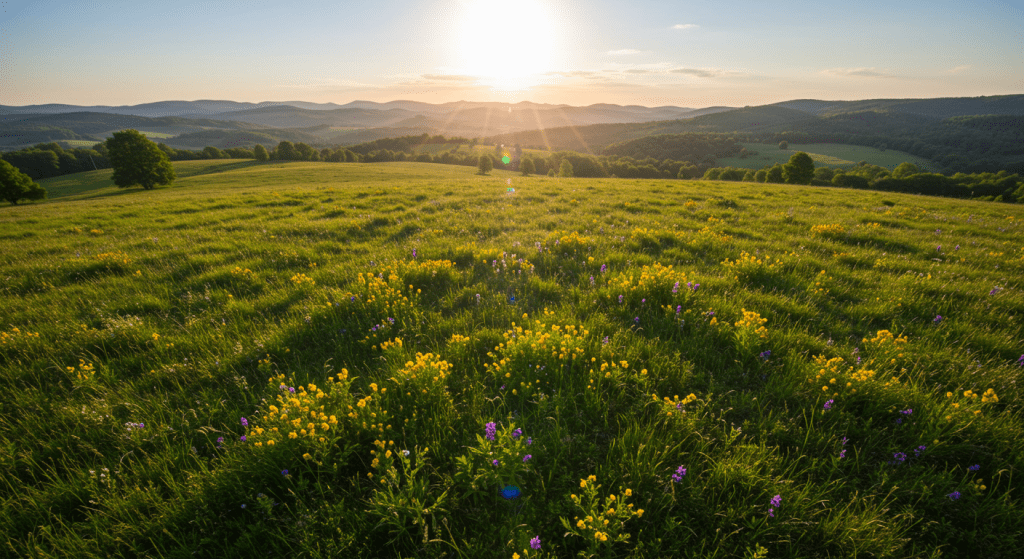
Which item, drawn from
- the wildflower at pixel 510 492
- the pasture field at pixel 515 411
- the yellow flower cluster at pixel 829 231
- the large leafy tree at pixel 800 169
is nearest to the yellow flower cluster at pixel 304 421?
the pasture field at pixel 515 411

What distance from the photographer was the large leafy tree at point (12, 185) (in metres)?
45.5

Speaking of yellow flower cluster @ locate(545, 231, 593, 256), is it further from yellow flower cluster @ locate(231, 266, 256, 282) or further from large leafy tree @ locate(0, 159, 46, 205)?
large leafy tree @ locate(0, 159, 46, 205)

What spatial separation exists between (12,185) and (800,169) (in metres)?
109

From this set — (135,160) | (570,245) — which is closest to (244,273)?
(570,245)

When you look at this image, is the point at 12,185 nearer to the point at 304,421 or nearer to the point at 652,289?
the point at 304,421

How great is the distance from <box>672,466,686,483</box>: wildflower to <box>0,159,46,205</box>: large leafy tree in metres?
78.9

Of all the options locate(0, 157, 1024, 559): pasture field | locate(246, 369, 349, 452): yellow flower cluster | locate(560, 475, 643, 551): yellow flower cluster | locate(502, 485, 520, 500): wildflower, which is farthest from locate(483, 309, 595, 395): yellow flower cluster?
locate(246, 369, 349, 452): yellow flower cluster

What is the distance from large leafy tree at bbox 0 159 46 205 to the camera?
1792 inches

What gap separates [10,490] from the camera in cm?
282

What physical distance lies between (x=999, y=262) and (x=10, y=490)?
1553 centimetres

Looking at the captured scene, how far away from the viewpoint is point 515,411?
3.46 metres

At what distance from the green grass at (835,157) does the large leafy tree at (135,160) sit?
432 ft

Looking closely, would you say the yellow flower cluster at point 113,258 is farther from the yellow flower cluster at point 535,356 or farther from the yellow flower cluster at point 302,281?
the yellow flower cluster at point 535,356

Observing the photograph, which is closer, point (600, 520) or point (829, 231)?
point (600, 520)
